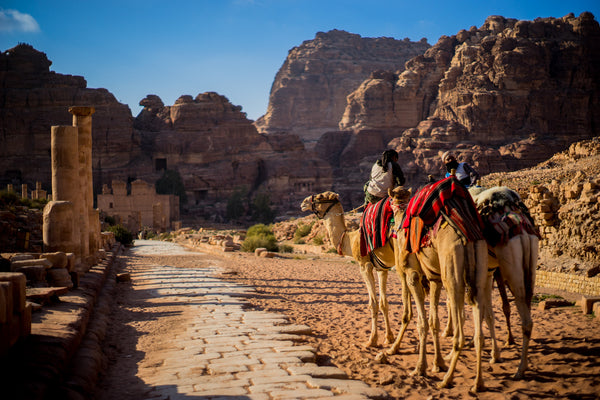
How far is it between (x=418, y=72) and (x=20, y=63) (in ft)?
202

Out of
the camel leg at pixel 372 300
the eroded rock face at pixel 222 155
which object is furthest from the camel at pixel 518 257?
the eroded rock face at pixel 222 155

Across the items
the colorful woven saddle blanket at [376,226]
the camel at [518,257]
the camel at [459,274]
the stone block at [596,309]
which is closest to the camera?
the camel at [459,274]

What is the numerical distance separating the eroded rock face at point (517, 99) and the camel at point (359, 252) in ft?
187

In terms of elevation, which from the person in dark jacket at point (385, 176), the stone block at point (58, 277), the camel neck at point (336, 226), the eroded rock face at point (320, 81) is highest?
the eroded rock face at point (320, 81)

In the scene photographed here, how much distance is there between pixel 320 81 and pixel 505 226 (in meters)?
135

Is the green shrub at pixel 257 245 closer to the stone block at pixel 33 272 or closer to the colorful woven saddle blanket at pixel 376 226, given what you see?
the stone block at pixel 33 272

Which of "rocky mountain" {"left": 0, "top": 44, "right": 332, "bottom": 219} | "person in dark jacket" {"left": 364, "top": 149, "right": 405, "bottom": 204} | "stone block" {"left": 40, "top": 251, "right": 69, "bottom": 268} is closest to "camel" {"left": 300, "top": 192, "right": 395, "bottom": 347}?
"person in dark jacket" {"left": 364, "top": 149, "right": 405, "bottom": 204}

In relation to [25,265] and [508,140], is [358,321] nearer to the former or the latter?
[25,265]

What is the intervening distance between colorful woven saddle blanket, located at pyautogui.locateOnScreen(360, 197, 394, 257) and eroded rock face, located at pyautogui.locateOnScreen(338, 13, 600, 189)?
189ft

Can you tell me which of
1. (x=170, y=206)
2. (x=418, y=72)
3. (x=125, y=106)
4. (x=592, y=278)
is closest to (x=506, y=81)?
(x=418, y=72)

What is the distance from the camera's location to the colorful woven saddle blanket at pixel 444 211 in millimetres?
4800

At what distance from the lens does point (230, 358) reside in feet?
18.0

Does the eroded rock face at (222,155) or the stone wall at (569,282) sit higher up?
the eroded rock face at (222,155)

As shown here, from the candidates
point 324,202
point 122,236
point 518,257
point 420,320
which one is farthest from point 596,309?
point 122,236
